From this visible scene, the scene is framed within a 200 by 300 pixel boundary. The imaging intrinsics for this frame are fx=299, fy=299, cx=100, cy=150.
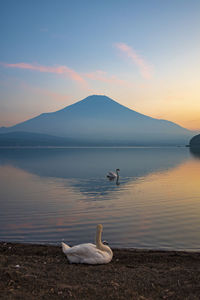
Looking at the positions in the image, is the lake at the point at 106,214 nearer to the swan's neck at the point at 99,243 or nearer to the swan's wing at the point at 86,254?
the swan's neck at the point at 99,243

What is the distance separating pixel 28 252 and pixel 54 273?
10.5ft

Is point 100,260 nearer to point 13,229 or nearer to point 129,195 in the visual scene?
point 13,229

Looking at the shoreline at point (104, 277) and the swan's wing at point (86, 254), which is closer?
the shoreline at point (104, 277)

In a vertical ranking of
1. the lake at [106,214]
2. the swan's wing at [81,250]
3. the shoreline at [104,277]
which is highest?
the swan's wing at [81,250]

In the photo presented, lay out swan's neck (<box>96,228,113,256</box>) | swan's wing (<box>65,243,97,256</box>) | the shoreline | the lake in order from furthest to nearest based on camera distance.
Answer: the lake < swan's neck (<box>96,228,113,256</box>) < swan's wing (<box>65,243,97,256</box>) < the shoreline

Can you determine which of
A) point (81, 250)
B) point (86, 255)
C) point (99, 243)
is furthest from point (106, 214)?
point (81, 250)

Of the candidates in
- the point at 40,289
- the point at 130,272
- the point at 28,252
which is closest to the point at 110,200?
the point at 28,252

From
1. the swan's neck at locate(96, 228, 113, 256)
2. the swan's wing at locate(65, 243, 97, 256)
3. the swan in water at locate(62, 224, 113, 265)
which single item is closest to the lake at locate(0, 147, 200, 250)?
the swan's neck at locate(96, 228, 113, 256)

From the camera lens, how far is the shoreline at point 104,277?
723cm

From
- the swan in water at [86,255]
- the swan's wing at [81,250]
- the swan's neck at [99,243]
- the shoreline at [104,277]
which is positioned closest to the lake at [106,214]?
the shoreline at [104,277]

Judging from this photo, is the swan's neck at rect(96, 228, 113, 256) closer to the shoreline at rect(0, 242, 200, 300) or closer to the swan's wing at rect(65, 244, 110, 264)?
the swan's wing at rect(65, 244, 110, 264)

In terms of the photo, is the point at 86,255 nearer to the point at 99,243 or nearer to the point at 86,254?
the point at 86,254

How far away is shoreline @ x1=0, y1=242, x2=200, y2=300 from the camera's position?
23.7 ft

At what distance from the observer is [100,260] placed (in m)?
9.72
